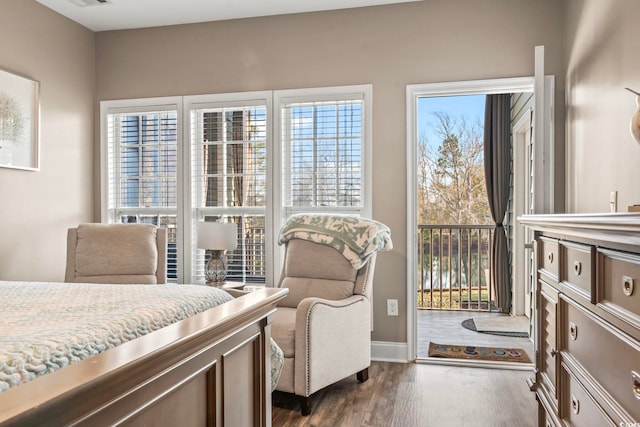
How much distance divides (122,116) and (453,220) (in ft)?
13.1

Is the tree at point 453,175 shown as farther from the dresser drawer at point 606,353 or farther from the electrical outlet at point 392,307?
the dresser drawer at point 606,353

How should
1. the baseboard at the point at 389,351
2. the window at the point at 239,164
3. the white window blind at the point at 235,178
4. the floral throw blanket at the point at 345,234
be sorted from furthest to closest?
the white window blind at the point at 235,178 → the window at the point at 239,164 → the baseboard at the point at 389,351 → the floral throw blanket at the point at 345,234

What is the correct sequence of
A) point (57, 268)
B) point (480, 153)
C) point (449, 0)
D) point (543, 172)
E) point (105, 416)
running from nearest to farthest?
point (105, 416), point (543, 172), point (449, 0), point (57, 268), point (480, 153)

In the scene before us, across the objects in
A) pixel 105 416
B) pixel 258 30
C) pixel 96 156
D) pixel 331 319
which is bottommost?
pixel 331 319

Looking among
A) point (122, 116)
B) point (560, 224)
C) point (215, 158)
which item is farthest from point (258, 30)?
point (560, 224)

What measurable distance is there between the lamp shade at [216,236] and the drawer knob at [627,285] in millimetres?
2893

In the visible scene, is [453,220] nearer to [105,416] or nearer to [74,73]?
[74,73]

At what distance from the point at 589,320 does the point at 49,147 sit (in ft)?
12.8

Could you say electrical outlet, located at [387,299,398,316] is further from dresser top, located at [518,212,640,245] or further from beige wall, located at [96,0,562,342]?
dresser top, located at [518,212,640,245]

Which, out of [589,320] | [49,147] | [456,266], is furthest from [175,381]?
[456,266]

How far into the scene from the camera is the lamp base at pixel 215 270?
150 inches

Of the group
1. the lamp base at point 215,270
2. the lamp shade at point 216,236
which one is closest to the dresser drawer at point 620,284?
the lamp shade at point 216,236

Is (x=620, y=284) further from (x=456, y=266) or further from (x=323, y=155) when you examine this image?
(x=456, y=266)

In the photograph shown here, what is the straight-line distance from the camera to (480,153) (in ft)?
20.1
